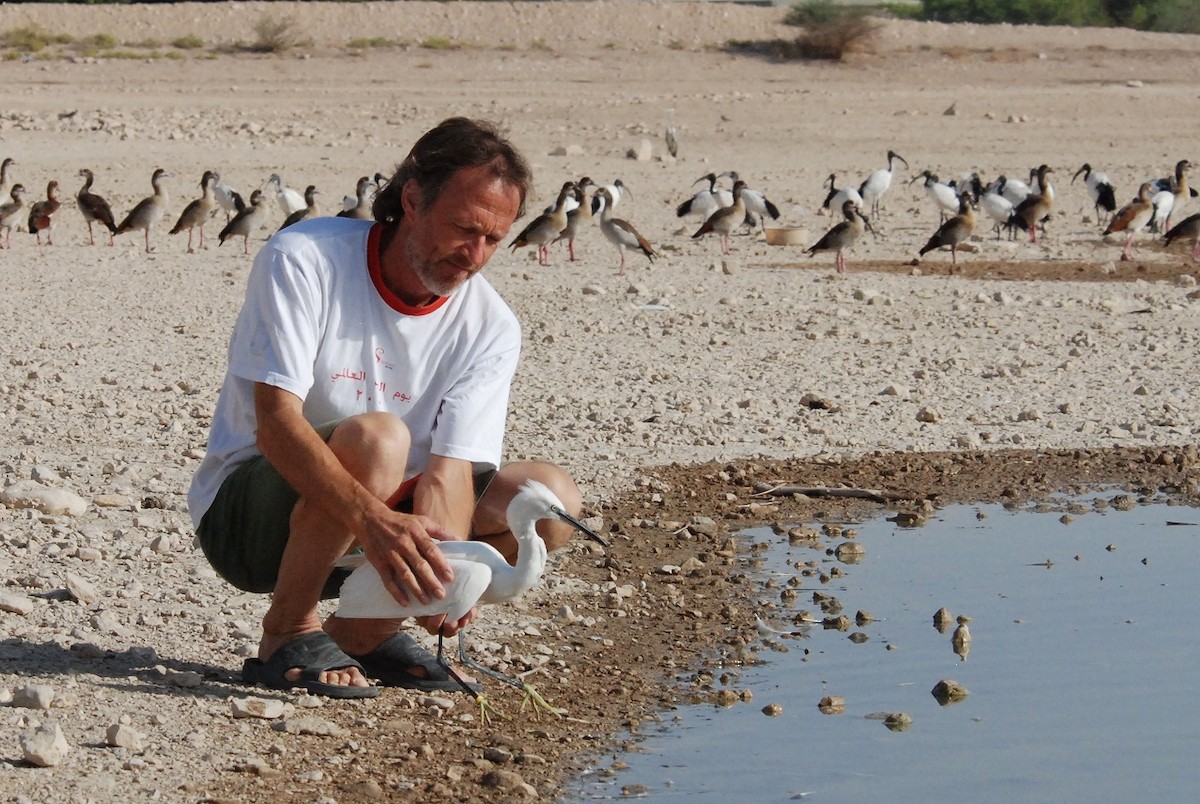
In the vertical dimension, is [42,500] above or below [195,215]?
above

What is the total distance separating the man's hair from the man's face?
0.02 meters

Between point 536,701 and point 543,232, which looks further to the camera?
point 543,232

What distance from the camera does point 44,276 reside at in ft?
44.6

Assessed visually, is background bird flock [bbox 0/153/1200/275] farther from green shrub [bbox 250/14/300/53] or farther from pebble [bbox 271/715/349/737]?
green shrub [bbox 250/14/300/53]

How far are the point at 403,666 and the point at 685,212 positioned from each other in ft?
44.3

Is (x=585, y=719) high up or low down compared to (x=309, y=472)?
down

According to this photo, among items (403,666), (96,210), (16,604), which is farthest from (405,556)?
(96,210)

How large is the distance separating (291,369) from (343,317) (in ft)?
0.78

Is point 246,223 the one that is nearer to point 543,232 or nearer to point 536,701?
point 543,232

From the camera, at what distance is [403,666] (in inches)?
192

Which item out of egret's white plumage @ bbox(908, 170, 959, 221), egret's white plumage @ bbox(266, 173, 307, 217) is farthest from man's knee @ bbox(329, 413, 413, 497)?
egret's white plumage @ bbox(908, 170, 959, 221)

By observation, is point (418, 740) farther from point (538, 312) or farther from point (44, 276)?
point (44, 276)

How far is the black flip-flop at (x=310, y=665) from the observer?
183 inches

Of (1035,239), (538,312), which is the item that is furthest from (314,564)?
(1035,239)
